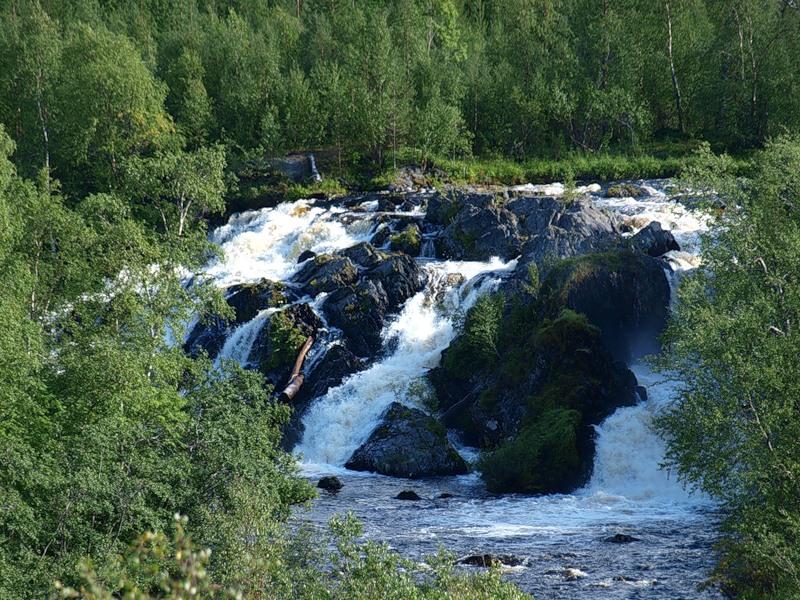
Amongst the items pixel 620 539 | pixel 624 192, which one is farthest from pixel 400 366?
pixel 624 192

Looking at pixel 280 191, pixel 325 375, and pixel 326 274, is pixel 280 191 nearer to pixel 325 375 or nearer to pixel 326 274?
pixel 326 274

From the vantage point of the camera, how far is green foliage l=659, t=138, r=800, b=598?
2442 centimetres

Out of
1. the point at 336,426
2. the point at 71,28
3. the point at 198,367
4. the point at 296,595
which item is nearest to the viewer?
the point at 296,595

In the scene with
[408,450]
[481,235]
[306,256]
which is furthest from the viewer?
[306,256]

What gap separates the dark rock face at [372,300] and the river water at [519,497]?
64 cm

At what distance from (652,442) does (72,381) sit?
69.2 ft

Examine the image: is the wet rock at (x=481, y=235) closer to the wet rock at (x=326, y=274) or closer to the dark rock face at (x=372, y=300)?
the dark rock face at (x=372, y=300)

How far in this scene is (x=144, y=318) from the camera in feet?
104

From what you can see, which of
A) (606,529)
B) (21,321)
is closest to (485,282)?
(606,529)

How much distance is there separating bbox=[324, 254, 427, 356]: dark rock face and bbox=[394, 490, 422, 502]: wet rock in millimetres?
12589

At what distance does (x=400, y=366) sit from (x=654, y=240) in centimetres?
1380

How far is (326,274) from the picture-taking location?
5238cm

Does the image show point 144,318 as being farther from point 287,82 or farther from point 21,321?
point 287,82

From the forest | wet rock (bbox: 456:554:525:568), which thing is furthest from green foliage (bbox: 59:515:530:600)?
wet rock (bbox: 456:554:525:568)
